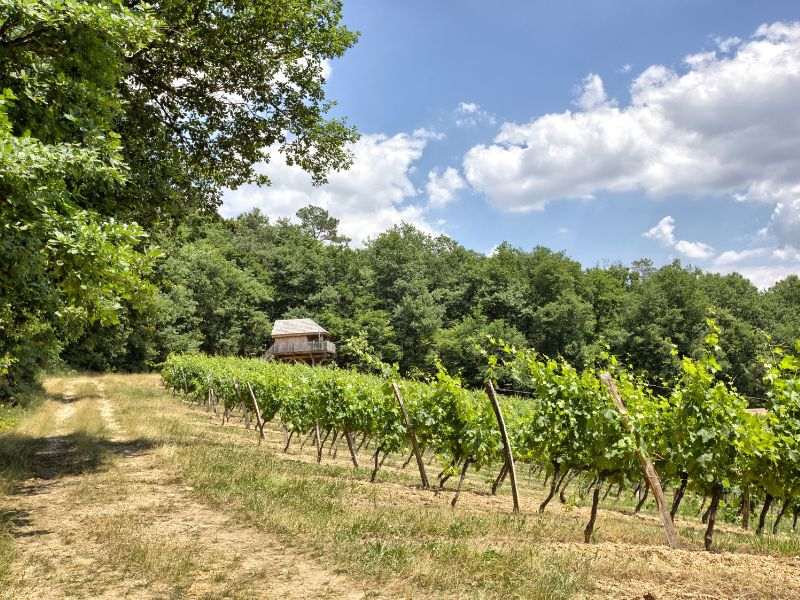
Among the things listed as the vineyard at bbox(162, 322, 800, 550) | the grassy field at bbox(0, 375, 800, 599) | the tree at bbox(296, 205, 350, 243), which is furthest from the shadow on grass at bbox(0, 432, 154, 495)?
the tree at bbox(296, 205, 350, 243)

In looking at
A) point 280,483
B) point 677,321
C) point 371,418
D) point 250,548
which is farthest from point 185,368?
point 677,321

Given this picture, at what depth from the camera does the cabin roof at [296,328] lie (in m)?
60.2

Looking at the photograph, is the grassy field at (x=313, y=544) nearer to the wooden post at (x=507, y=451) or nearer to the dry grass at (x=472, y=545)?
the dry grass at (x=472, y=545)

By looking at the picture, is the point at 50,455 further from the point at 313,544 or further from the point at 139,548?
the point at 313,544

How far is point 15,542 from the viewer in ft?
23.2

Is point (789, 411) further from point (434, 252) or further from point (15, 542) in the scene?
point (434, 252)

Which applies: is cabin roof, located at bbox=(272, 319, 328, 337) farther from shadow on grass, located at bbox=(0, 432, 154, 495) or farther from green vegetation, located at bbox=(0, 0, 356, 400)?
shadow on grass, located at bbox=(0, 432, 154, 495)

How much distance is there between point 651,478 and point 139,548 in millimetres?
6393

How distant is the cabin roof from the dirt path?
159 feet

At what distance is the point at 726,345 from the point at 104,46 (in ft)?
213

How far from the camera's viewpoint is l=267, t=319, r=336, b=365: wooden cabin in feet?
196

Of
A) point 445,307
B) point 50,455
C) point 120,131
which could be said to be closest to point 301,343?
point 445,307

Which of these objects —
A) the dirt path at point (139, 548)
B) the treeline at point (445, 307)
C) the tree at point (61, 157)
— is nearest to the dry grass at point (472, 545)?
the dirt path at point (139, 548)

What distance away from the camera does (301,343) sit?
5969cm
